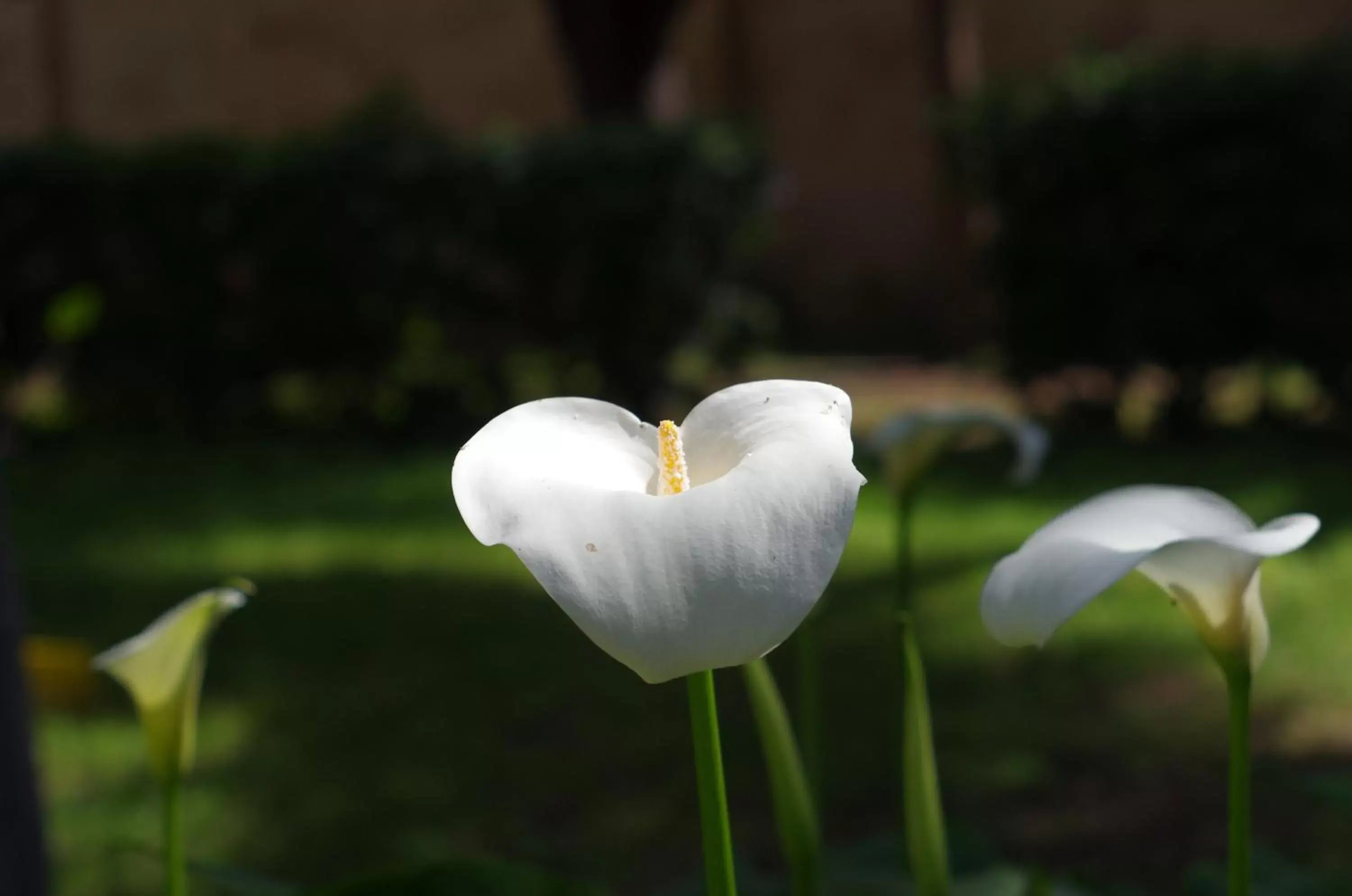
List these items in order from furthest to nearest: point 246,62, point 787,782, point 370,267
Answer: point 246,62 → point 370,267 → point 787,782

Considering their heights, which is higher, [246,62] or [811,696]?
[246,62]

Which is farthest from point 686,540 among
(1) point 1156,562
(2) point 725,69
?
(2) point 725,69

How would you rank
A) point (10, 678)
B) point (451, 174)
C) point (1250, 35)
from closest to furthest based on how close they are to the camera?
point (10, 678) → point (451, 174) → point (1250, 35)

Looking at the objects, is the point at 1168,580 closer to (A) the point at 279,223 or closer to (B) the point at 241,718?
(B) the point at 241,718

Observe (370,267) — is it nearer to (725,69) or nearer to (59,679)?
(59,679)

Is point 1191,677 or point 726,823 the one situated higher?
point 726,823

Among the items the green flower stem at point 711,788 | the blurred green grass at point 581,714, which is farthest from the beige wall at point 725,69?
the green flower stem at point 711,788

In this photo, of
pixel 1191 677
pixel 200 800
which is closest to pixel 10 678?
pixel 200 800
